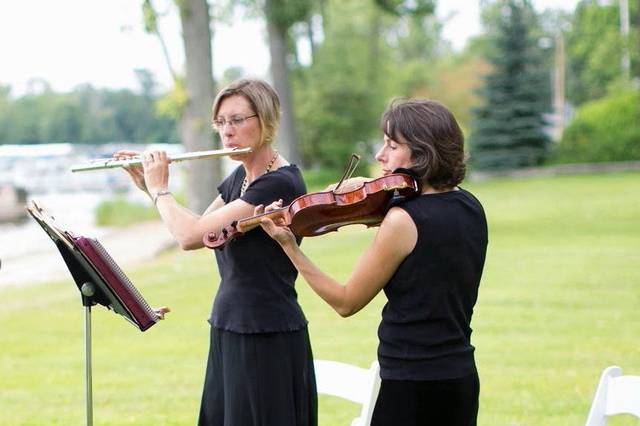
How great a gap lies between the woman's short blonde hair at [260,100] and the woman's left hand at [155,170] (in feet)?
0.88

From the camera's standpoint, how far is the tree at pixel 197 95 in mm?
17516

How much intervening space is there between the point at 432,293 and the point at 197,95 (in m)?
15.0

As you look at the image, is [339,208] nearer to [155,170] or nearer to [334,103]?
[155,170]

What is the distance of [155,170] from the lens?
11.9ft

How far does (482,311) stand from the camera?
10172 mm

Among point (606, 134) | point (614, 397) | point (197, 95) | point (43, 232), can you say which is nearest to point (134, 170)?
point (614, 397)

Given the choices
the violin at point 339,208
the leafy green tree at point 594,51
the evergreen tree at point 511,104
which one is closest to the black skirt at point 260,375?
the violin at point 339,208

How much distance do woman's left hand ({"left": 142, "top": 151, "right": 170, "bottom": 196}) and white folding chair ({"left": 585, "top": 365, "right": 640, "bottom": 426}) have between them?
182 cm

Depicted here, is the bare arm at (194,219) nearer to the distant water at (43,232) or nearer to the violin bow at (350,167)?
the violin bow at (350,167)

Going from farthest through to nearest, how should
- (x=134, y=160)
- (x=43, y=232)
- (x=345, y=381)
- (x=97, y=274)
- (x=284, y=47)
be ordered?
(x=284, y=47)
(x=43, y=232)
(x=345, y=381)
(x=134, y=160)
(x=97, y=274)

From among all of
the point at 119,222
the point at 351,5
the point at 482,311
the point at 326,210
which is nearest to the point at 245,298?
the point at 326,210

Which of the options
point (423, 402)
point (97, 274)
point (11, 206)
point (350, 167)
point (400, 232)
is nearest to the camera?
point (400, 232)

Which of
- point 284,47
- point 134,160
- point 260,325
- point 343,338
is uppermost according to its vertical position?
point 284,47

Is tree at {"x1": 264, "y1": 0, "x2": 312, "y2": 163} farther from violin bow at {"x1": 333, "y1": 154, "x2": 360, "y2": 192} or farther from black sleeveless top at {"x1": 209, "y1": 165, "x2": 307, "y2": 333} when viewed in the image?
violin bow at {"x1": 333, "y1": 154, "x2": 360, "y2": 192}
